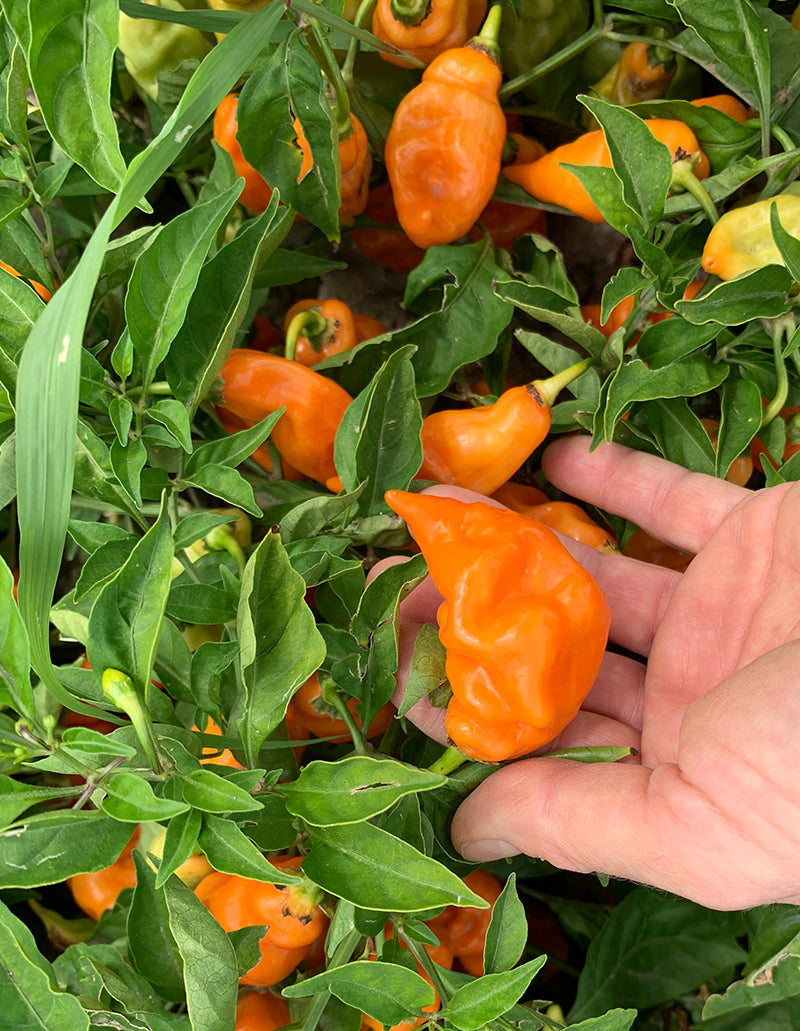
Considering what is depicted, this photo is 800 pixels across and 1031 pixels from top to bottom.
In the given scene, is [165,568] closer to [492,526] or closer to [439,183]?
[492,526]

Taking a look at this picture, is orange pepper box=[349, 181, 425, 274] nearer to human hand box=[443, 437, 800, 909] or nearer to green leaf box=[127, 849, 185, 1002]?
human hand box=[443, 437, 800, 909]

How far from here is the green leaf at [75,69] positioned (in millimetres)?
747

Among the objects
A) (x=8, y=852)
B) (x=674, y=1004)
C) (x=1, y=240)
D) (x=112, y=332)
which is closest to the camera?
(x=8, y=852)

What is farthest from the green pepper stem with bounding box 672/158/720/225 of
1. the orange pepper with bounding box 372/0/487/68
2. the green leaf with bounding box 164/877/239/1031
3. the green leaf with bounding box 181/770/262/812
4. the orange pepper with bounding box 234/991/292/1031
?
the orange pepper with bounding box 234/991/292/1031

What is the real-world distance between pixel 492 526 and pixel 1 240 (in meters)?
0.66

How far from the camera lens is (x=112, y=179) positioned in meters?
A: 0.81

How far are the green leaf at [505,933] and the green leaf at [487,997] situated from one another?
0.04 meters

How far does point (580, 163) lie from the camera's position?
1.31 metres

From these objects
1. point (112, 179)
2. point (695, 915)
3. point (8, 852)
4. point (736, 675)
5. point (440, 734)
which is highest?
point (112, 179)

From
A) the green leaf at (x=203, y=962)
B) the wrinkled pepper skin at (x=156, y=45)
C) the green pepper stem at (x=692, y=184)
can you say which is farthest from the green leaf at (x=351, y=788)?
the wrinkled pepper skin at (x=156, y=45)

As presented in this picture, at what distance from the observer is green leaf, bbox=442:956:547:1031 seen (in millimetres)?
829

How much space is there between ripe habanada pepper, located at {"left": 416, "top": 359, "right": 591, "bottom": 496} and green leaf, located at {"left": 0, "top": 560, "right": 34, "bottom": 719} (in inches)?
25.1

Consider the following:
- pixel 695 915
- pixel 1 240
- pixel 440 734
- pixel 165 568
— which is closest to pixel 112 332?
pixel 1 240

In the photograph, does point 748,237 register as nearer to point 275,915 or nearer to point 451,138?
point 451,138
